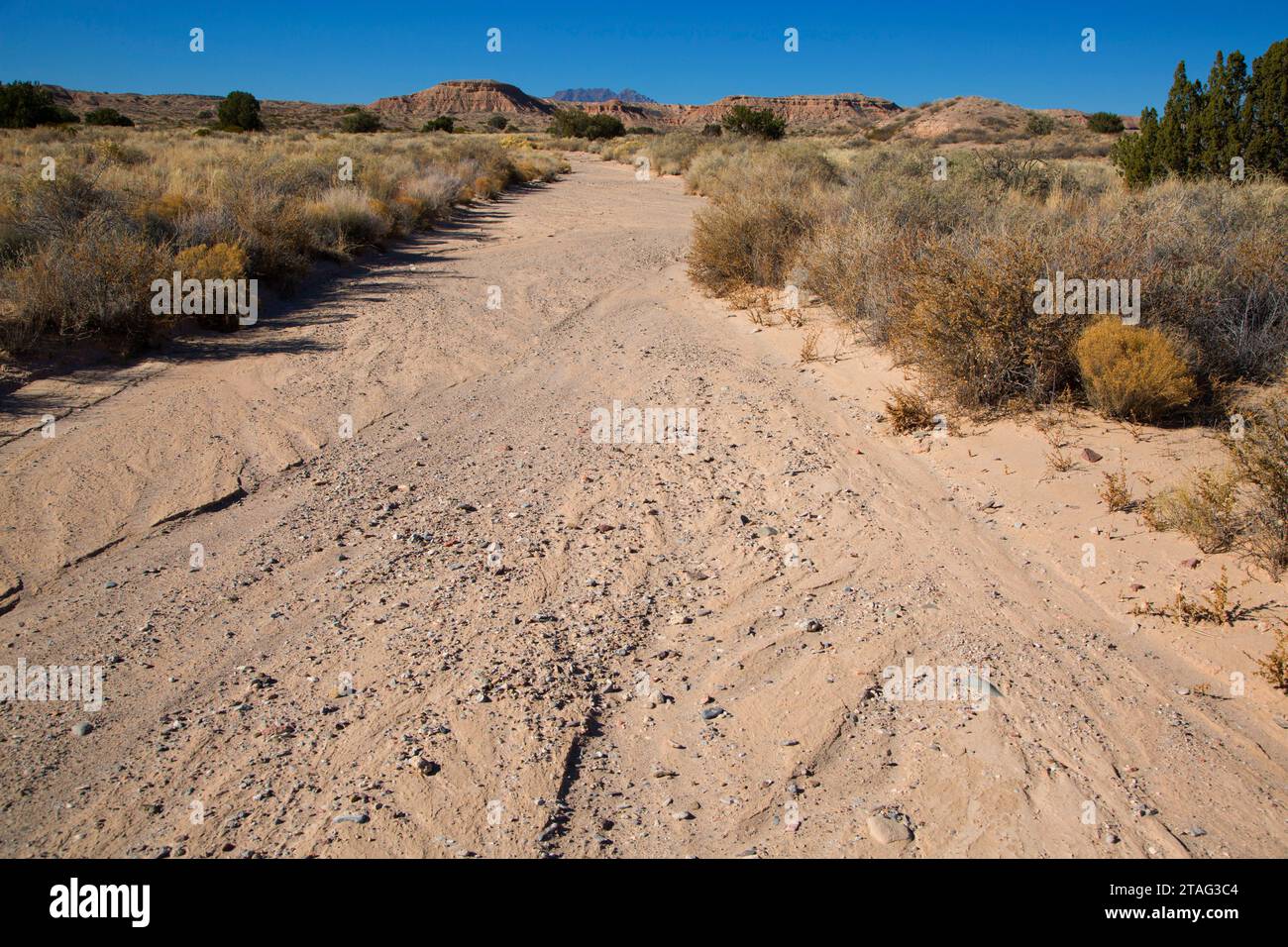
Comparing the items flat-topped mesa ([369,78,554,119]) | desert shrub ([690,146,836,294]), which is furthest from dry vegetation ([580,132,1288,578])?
flat-topped mesa ([369,78,554,119])

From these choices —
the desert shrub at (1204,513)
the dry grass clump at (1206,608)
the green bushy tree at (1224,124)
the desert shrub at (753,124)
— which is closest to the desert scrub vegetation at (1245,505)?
the desert shrub at (1204,513)

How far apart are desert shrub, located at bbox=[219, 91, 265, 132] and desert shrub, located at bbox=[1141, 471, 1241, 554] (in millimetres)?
45190

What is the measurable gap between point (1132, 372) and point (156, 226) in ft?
36.8

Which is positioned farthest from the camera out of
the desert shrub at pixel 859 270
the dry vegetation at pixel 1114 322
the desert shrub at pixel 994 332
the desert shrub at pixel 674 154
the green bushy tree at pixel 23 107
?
the desert shrub at pixel 674 154

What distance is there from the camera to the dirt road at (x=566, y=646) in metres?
2.87

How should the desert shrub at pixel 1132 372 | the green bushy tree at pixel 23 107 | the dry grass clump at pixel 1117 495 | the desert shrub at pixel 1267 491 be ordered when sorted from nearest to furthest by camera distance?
the desert shrub at pixel 1267 491
the dry grass clump at pixel 1117 495
the desert shrub at pixel 1132 372
the green bushy tree at pixel 23 107

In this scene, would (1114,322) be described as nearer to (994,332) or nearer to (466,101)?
(994,332)

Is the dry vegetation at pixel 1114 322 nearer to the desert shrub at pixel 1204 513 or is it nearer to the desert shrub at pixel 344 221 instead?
the desert shrub at pixel 1204 513

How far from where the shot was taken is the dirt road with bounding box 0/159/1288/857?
287cm

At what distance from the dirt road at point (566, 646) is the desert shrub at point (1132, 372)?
1.17 metres

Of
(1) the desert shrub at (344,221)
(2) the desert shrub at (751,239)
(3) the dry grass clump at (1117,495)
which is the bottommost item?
(3) the dry grass clump at (1117,495)

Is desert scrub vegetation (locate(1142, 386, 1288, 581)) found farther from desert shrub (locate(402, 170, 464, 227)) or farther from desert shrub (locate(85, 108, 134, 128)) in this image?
desert shrub (locate(85, 108, 134, 128))

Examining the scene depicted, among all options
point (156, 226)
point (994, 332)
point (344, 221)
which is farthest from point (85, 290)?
point (994, 332)
